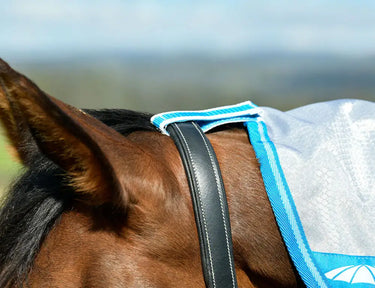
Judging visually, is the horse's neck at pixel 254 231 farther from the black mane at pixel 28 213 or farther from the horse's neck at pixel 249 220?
the black mane at pixel 28 213

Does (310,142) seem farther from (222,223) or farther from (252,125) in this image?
(222,223)

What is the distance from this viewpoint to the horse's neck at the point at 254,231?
1.37m

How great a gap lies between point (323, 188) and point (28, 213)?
72 centimetres

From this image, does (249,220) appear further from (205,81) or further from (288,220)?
(205,81)

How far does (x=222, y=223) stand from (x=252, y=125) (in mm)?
371

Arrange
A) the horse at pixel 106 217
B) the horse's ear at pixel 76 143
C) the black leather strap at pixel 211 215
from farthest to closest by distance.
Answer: the black leather strap at pixel 211 215 < the horse at pixel 106 217 < the horse's ear at pixel 76 143

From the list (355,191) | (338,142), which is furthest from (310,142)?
(355,191)

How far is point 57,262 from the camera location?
1.25 meters

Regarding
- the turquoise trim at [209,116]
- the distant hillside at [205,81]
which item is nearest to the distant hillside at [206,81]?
the distant hillside at [205,81]

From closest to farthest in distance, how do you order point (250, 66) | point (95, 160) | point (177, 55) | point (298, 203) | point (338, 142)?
point (95, 160), point (298, 203), point (338, 142), point (250, 66), point (177, 55)

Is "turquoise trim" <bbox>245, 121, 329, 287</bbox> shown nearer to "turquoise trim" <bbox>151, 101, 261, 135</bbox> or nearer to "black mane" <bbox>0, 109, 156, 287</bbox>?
"turquoise trim" <bbox>151, 101, 261, 135</bbox>

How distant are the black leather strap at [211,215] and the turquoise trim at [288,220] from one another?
0.14 m

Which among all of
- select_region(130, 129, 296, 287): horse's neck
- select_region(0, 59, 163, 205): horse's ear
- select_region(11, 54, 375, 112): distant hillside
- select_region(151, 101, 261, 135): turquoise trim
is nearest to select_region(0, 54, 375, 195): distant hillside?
select_region(11, 54, 375, 112): distant hillside

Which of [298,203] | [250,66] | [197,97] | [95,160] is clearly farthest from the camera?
[250,66]
